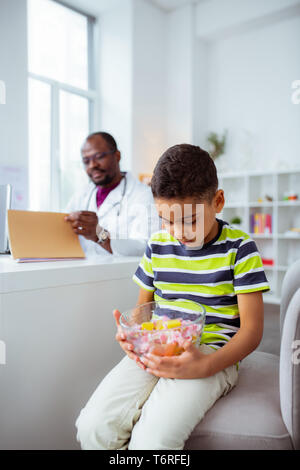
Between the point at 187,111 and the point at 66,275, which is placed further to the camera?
the point at 187,111

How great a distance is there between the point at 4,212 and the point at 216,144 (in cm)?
364

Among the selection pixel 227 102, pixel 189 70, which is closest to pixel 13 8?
pixel 189 70

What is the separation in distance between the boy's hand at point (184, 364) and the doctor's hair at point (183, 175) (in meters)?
0.33

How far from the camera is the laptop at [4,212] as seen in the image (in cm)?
132

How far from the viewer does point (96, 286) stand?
1.14 metres

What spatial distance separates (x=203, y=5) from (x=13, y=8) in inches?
95.3

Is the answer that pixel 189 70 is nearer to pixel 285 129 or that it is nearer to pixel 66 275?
pixel 285 129

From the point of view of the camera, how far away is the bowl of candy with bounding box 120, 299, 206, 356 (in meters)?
0.81

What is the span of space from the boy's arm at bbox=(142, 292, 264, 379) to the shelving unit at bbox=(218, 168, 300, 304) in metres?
3.24

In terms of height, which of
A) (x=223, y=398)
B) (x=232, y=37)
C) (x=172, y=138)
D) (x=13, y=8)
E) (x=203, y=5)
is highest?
(x=203, y=5)

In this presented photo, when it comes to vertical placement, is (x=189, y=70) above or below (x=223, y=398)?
above

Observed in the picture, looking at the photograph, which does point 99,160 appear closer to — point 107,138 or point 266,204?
point 107,138

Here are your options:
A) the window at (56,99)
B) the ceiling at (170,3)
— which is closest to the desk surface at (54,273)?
the window at (56,99)

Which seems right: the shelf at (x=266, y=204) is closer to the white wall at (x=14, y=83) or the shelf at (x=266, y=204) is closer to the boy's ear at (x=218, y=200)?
the white wall at (x=14, y=83)
